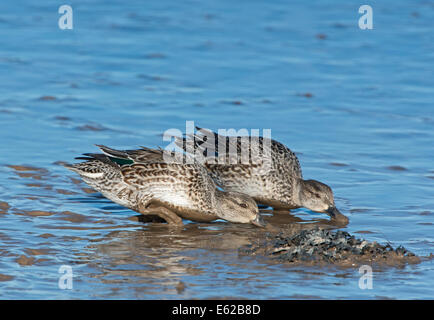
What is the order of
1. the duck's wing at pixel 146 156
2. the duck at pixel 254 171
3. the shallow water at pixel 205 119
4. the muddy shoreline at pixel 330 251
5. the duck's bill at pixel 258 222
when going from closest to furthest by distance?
Result: 1. the shallow water at pixel 205 119
2. the muddy shoreline at pixel 330 251
3. the duck's bill at pixel 258 222
4. the duck's wing at pixel 146 156
5. the duck at pixel 254 171

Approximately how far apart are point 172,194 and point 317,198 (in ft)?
4.53

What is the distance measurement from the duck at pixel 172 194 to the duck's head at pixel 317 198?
26.6 inches

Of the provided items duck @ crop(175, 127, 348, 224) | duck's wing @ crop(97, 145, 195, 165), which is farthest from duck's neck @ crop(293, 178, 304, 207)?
duck's wing @ crop(97, 145, 195, 165)

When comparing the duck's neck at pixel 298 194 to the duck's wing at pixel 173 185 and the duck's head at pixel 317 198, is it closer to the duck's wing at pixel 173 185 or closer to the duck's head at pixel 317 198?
the duck's head at pixel 317 198

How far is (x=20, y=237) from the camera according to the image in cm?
711

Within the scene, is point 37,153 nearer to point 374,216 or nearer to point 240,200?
point 240,200

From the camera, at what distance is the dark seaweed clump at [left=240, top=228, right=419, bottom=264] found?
669 cm

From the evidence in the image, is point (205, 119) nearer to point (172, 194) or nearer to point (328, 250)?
point (172, 194)

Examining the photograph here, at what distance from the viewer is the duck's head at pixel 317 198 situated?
809 centimetres

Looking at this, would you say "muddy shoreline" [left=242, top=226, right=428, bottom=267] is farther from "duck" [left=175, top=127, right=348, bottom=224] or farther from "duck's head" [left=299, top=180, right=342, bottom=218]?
"duck" [left=175, top=127, right=348, bottom=224]

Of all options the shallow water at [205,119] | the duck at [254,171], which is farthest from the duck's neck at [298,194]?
the shallow water at [205,119]

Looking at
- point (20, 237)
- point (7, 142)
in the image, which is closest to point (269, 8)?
point (7, 142)

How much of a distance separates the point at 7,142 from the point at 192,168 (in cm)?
292

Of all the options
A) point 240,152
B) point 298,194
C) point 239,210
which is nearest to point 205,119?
point 240,152
